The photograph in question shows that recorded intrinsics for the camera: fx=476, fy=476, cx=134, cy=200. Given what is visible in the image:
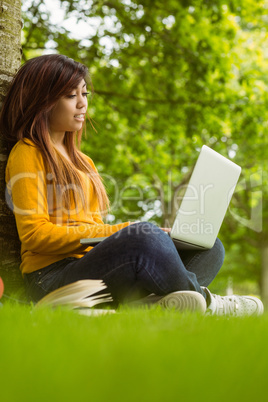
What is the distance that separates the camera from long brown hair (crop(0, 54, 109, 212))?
9.85 feet

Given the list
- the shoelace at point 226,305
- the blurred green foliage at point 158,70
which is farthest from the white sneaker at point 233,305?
the blurred green foliage at point 158,70

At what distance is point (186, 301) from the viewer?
259 centimetres

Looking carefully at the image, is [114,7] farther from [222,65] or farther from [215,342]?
[215,342]

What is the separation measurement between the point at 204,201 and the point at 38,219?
3.21 feet

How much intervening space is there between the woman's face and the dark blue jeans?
3.06 ft

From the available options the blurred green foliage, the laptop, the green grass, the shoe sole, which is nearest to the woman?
the shoe sole

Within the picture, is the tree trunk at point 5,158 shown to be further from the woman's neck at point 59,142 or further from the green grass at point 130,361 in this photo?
the green grass at point 130,361

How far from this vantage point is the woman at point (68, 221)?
2.62m

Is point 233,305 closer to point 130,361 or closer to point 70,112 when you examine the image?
point 70,112

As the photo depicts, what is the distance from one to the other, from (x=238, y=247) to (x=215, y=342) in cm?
1794

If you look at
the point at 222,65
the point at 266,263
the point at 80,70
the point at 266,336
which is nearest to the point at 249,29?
the point at 266,263

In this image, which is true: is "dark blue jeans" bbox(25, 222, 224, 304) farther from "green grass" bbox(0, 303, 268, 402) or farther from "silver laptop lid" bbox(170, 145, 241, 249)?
"green grass" bbox(0, 303, 268, 402)

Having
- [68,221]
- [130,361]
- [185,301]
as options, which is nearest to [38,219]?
[68,221]

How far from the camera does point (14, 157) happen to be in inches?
114
